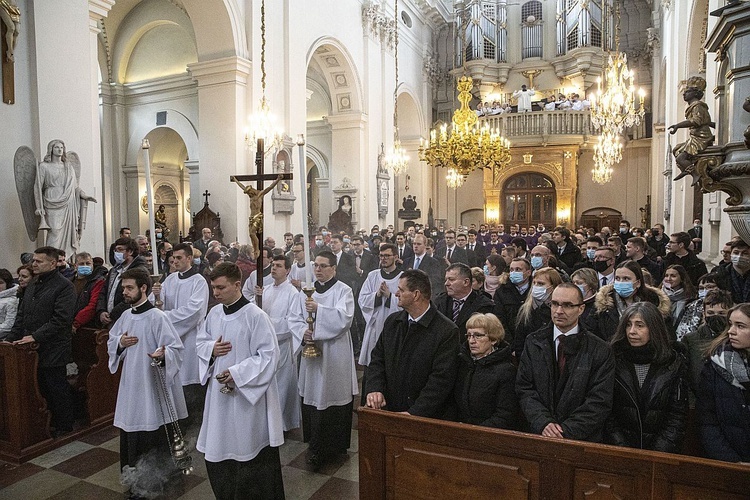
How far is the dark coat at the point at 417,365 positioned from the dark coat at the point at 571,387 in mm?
447

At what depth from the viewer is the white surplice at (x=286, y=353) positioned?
491 cm

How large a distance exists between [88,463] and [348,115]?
1504cm

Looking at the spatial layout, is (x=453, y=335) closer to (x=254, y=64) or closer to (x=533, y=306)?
(x=533, y=306)

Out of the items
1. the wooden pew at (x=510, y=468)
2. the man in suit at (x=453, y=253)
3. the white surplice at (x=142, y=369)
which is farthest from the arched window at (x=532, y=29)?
the wooden pew at (x=510, y=468)

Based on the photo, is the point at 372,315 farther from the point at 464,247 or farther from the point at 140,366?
the point at 464,247

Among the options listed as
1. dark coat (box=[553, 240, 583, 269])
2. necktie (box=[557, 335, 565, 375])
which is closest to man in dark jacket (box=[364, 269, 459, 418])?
necktie (box=[557, 335, 565, 375])

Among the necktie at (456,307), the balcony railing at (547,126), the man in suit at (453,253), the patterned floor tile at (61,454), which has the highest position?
the balcony railing at (547,126)

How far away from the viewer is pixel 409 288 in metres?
3.33

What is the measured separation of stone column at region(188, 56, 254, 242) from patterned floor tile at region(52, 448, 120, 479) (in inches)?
320

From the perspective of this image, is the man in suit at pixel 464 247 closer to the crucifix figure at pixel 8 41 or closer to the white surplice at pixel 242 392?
the white surplice at pixel 242 392

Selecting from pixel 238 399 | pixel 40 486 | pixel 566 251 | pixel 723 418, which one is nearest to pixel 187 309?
pixel 40 486

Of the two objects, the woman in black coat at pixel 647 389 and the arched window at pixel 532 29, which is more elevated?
the arched window at pixel 532 29

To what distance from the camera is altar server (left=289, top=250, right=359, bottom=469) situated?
→ 4.54 m

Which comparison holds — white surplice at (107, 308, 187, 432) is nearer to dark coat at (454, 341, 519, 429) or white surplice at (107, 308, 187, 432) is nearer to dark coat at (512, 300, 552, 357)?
dark coat at (454, 341, 519, 429)
